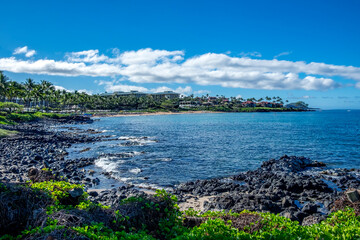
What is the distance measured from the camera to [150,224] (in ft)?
27.8

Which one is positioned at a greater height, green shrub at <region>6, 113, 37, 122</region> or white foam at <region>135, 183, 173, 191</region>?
green shrub at <region>6, 113, 37, 122</region>

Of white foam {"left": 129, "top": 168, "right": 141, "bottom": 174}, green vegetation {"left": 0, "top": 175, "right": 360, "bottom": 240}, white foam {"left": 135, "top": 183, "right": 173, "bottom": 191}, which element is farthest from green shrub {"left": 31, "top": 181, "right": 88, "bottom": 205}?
white foam {"left": 129, "top": 168, "right": 141, "bottom": 174}

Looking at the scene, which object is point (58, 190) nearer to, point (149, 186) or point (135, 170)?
point (149, 186)

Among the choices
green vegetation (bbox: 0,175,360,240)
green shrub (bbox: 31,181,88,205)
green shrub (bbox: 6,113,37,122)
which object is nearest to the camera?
green vegetation (bbox: 0,175,360,240)

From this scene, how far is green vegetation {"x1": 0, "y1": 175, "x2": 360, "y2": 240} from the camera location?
6426 mm

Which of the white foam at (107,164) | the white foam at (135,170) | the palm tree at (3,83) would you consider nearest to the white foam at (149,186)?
A: the white foam at (135,170)

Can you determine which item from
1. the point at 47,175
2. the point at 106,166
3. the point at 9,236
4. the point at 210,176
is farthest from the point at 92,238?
the point at 106,166

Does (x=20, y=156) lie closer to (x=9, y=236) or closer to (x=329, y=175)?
(x=9, y=236)

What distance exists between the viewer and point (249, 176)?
2359 centimetres

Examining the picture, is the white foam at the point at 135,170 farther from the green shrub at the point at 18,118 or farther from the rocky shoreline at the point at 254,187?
the green shrub at the point at 18,118

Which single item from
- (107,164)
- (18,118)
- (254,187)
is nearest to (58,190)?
(254,187)

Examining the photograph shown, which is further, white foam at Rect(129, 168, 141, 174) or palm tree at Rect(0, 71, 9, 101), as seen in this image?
palm tree at Rect(0, 71, 9, 101)

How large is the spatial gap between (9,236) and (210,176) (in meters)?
19.9

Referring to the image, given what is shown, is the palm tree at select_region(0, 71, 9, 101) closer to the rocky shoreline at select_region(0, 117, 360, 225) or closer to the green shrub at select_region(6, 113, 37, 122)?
the green shrub at select_region(6, 113, 37, 122)
